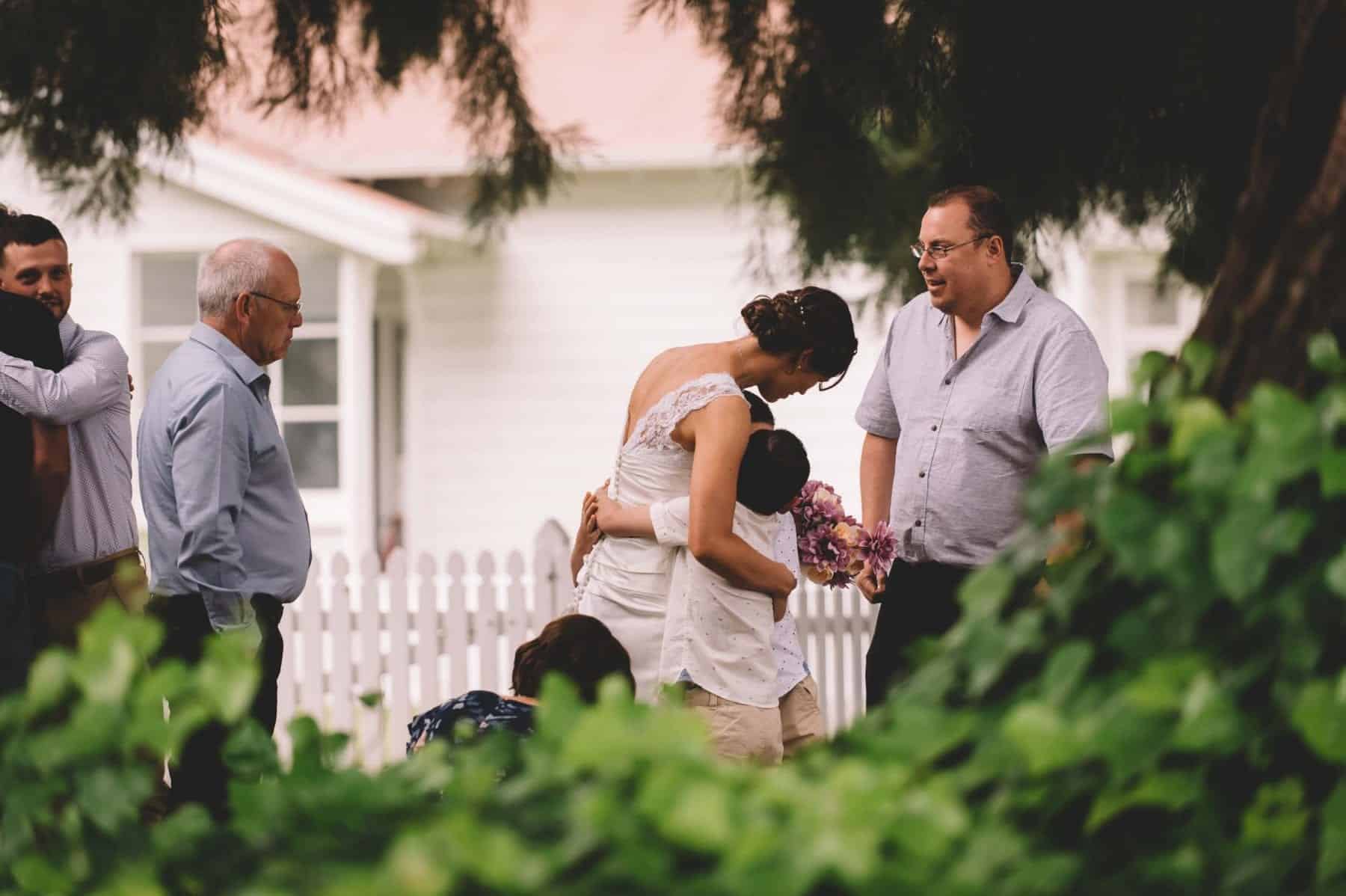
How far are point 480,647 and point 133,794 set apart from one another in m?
6.32

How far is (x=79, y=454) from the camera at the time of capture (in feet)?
13.4

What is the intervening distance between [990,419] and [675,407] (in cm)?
78

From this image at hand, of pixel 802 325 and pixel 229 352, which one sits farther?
pixel 229 352

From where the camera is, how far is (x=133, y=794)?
157 cm

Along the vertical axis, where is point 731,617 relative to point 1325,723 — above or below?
below

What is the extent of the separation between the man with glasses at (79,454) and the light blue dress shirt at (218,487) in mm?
114

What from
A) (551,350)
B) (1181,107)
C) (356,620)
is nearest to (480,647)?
(356,620)

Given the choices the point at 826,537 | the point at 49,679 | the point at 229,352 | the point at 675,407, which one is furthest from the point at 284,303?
the point at 49,679

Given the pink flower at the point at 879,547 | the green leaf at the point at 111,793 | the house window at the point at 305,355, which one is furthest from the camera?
the house window at the point at 305,355

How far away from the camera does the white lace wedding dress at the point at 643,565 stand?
3.92m

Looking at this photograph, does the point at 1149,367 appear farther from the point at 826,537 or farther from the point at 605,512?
the point at 826,537

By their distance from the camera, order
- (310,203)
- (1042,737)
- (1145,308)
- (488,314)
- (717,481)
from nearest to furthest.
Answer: (1042,737)
(717,481)
(310,203)
(488,314)
(1145,308)

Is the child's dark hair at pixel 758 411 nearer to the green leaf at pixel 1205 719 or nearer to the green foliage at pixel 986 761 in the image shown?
the green foliage at pixel 986 761

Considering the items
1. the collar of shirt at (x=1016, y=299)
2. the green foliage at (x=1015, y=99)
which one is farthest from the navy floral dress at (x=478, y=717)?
the green foliage at (x=1015, y=99)
